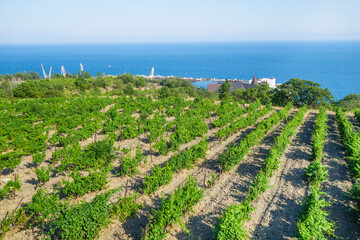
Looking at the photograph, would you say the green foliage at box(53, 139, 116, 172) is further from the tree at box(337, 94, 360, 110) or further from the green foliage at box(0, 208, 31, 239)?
the tree at box(337, 94, 360, 110)

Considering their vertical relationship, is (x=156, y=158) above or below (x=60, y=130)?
below

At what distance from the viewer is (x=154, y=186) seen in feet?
31.9

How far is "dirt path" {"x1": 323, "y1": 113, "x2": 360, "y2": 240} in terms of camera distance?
8.05 meters

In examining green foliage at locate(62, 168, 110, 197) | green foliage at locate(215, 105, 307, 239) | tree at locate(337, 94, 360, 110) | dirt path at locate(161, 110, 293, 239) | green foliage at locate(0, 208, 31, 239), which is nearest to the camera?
green foliage at locate(215, 105, 307, 239)

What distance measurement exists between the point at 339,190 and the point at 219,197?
19.0ft

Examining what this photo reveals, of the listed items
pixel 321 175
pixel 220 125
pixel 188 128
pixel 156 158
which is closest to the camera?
pixel 321 175

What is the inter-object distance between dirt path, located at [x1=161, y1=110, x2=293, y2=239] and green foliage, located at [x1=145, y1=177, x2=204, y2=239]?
52 cm

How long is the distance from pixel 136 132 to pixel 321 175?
11.3 metres

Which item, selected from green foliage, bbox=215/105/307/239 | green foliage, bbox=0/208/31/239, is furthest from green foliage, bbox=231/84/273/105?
green foliage, bbox=0/208/31/239

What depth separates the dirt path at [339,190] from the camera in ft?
26.4

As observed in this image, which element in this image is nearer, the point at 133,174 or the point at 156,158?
the point at 133,174

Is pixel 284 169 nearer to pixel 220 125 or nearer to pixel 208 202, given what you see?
pixel 208 202

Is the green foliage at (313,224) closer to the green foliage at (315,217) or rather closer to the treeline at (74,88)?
the green foliage at (315,217)

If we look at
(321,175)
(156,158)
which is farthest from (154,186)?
(321,175)
